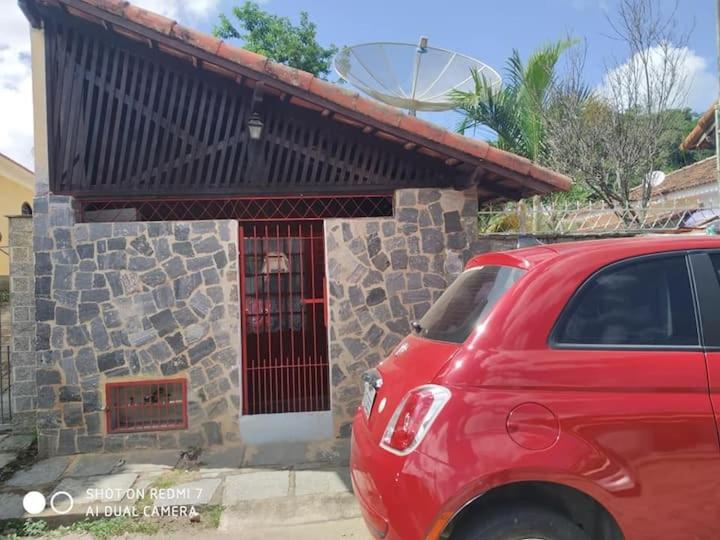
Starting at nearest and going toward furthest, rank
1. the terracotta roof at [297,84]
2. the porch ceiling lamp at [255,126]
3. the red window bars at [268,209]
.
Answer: the terracotta roof at [297,84]
the porch ceiling lamp at [255,126]
the red window bars at [268,209]

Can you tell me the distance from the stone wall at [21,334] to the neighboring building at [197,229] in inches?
1.6

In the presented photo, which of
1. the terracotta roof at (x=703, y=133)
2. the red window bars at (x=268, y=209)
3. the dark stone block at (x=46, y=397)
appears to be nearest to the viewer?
the dark stone block at (x=46, y=397)

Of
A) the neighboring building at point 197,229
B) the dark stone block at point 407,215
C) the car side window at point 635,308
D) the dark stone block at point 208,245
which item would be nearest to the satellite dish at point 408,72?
the neighboring building at point 197,229

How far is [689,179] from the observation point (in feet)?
52.5

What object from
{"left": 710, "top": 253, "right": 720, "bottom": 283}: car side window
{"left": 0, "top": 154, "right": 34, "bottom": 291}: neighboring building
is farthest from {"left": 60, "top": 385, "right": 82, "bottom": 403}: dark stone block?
{"left": 0, "top": 154, "right": 34, "bottom": 291}: neighboring building

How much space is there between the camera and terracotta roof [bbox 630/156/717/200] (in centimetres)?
1466

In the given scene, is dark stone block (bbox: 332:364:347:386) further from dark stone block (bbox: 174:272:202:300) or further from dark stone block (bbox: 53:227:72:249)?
dark stone block (bbox: 53:227:72:249)

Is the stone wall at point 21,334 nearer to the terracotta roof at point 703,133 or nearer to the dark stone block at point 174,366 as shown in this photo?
the dark stone block at point 174,366

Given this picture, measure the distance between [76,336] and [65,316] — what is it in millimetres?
238

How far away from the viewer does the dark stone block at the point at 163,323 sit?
5.29m

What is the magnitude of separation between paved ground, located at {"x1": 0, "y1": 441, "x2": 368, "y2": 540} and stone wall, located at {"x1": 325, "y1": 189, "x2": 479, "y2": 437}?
3.89ft

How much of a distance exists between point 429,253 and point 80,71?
4.21 metres

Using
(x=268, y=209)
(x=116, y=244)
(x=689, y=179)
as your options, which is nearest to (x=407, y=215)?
(x=268, y=209)

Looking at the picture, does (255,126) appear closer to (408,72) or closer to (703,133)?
(408,72)
